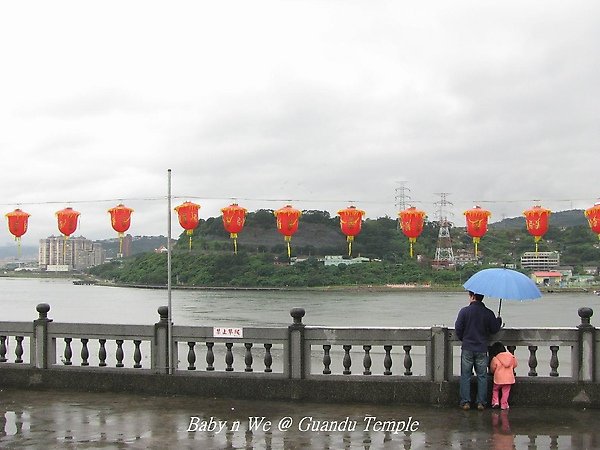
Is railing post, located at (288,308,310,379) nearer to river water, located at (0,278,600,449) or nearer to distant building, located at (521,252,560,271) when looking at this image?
river water, located at (0,278,600,449)

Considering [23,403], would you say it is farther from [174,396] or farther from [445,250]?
[445,250]

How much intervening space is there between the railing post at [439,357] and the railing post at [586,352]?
5.83 feet

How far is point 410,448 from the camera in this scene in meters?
7.57

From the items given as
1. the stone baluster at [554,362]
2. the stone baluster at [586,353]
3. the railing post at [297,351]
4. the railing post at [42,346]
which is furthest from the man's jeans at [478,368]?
the railing post at [42,346]

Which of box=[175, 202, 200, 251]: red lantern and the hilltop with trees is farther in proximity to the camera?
the hilltop with trees

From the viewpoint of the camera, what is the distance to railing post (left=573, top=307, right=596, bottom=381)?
9.38 m

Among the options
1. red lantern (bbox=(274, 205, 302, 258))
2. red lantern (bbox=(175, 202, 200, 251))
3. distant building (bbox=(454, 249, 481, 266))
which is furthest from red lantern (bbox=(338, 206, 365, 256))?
distant building (bbox=(454, 249, 481, 266))

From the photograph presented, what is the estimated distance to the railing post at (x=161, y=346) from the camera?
1045 cm

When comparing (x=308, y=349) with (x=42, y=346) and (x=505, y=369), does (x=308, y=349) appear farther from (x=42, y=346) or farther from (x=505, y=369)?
(x=42, y=346)

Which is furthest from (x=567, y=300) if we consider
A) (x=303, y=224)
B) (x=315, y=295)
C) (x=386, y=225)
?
(x=303, y=224)

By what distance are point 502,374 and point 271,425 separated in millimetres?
3141

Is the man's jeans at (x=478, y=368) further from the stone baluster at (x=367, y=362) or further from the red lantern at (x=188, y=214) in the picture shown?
the red lantern at (x=188, y=214)

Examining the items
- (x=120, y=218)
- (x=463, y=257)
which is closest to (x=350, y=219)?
(x=120, y=218)

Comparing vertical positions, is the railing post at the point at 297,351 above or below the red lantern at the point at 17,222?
below
